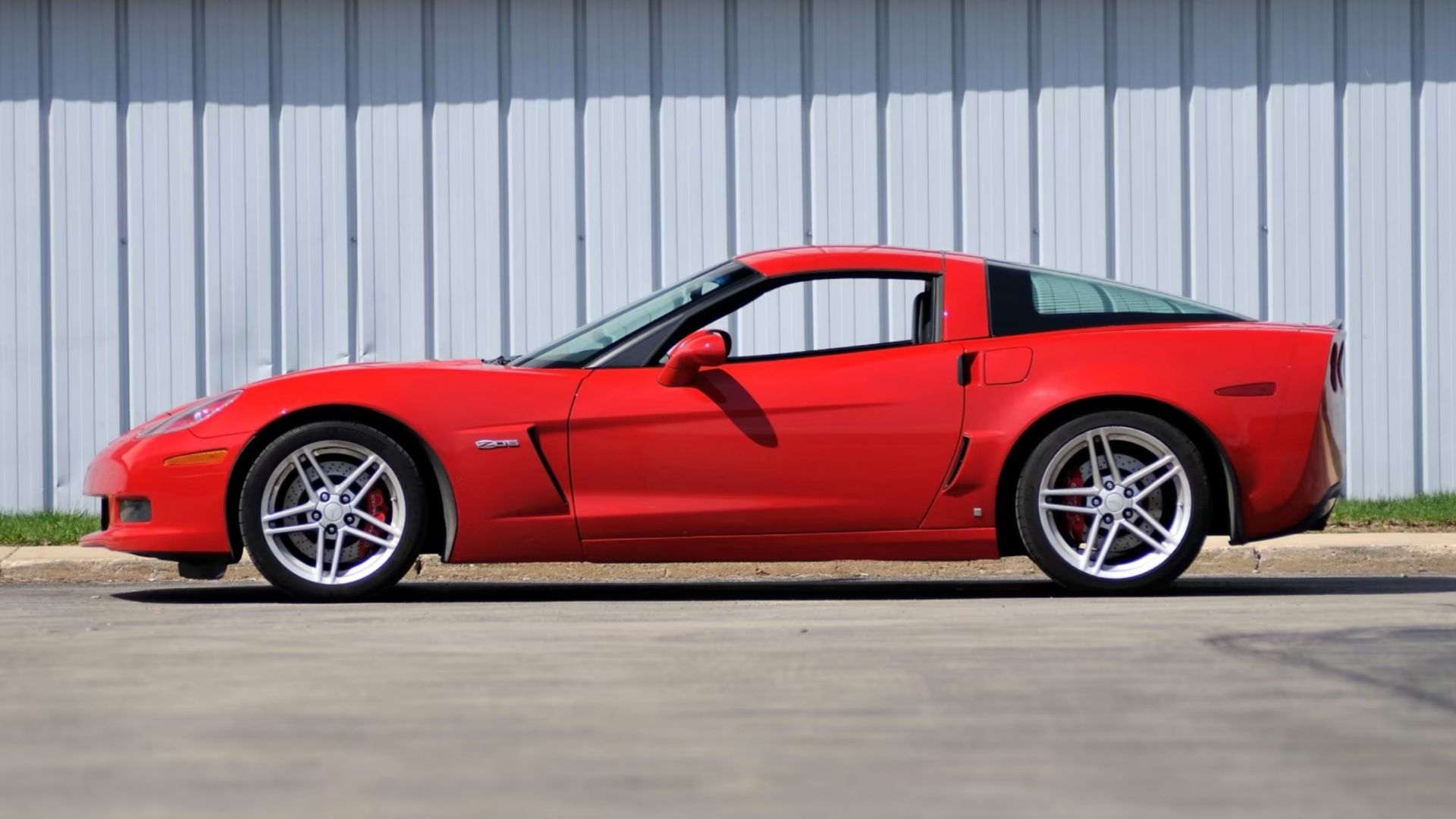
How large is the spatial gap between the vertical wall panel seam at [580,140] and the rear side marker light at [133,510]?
5054 mm

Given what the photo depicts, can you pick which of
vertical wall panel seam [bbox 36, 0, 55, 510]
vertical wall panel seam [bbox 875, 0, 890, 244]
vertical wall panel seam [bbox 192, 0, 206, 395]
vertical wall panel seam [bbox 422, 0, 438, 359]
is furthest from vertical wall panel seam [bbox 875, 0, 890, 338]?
vertical wall panel seam [bbox 36, 0, 55, 510]

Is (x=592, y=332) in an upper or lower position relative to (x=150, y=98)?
lower

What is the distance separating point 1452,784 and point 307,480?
439 centimetres

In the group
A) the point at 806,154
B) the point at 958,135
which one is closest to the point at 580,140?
the point at 806,154

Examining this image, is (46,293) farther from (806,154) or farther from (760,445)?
(760,445)

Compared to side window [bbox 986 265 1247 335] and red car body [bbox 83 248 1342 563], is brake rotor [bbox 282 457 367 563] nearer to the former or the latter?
red car body [bbox 83 248 1342 563]

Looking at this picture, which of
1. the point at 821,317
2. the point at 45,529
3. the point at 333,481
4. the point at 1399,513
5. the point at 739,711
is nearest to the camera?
the point at 739,711

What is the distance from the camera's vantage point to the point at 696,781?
11.4 feet

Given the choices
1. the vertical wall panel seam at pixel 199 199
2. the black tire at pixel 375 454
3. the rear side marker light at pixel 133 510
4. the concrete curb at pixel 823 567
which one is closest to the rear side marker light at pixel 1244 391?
the concrete curb at pixel 823 567

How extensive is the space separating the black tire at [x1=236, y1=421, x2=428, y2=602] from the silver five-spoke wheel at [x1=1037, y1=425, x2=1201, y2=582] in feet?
7.30

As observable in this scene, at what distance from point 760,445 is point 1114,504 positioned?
4.24ft

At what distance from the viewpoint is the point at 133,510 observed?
6.85m

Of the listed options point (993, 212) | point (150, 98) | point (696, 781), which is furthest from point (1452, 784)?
point (150, 98)

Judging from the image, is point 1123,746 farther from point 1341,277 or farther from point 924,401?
point 1341,277
